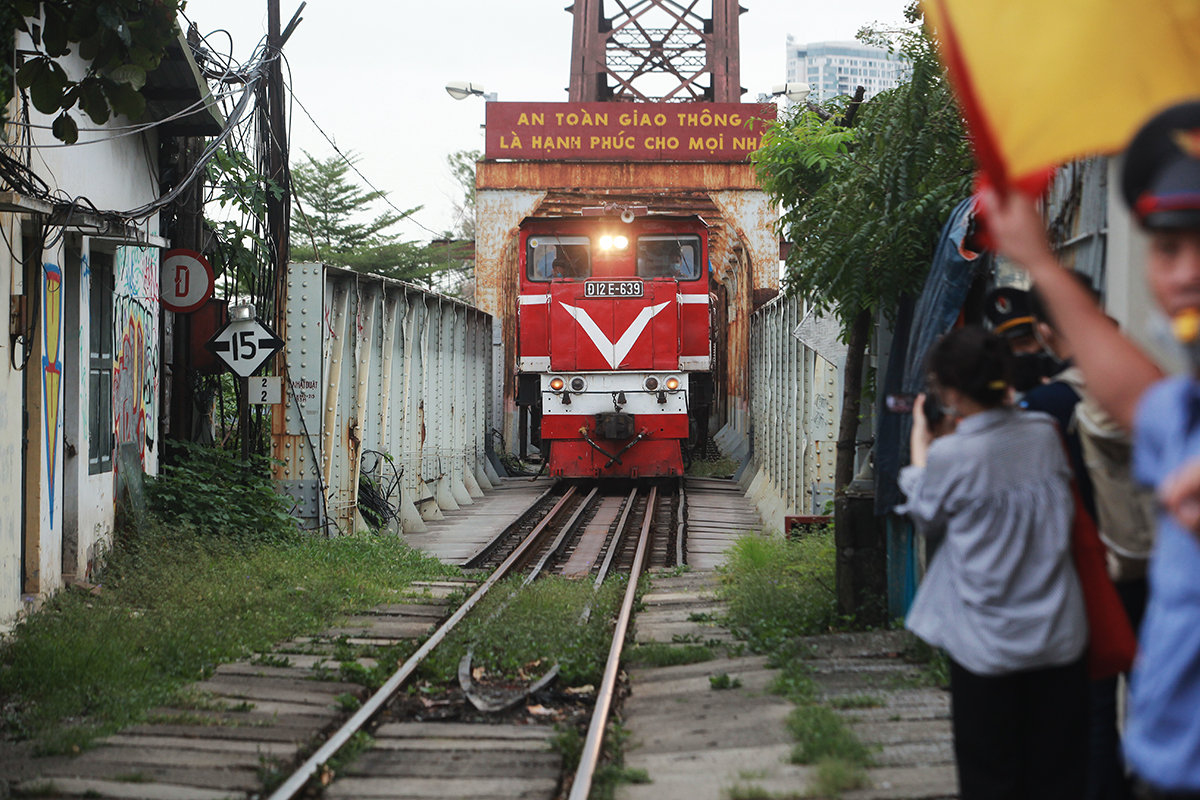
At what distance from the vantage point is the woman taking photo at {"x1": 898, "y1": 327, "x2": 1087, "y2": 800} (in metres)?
2.86

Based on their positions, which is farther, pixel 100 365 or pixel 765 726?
pixel 100 365

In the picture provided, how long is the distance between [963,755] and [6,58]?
520 centimetres

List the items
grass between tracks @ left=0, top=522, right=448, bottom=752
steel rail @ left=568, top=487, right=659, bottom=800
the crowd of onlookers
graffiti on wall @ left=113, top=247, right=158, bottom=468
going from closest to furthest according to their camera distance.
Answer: the crowd of onlookers, steel rail @ left=568, top=487, right=659, bottom=800, grass between tracks @ left=0, top=522, right=448, bottom=752, graffiti on wall @ left=113, top=247, right=158, bottom=468

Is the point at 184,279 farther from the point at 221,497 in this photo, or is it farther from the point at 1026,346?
the point at 1026,346

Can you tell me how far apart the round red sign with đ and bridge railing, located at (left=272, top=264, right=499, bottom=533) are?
0.91 metres

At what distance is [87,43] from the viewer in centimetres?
618

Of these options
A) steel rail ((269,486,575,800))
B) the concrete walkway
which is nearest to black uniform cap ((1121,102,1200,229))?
the concrete walkway

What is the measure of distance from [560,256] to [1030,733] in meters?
14.8

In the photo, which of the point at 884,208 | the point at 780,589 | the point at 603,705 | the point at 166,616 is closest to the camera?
the point at 603,705

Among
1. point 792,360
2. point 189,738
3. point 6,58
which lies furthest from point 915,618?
point 792,360

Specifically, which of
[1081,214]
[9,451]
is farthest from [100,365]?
[1081,214]

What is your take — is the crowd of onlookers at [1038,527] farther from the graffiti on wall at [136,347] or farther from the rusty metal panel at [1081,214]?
the graffiti on wall at [136,347]

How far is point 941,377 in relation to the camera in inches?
120

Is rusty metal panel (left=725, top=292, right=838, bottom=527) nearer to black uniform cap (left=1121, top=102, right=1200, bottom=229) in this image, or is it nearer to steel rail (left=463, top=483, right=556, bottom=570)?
steel rail (left=463, top=483, right=556, bottom=570)
